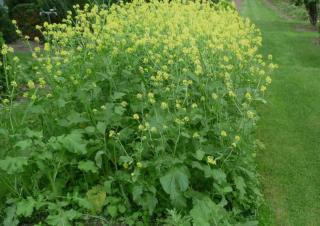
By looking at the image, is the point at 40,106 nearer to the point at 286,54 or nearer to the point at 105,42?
the point at 105,42

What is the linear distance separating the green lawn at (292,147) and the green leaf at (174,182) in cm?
117

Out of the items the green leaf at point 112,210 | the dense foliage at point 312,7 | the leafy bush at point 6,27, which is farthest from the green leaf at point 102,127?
the dense foliage at point 312,7

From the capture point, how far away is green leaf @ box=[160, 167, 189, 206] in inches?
134

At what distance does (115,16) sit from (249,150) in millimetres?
2875

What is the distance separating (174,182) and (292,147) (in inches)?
118

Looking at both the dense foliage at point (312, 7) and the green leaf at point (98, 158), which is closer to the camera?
the green leaf at point (98, 158)

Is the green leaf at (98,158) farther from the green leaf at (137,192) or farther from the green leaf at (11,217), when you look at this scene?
the green leaf at (11,217)

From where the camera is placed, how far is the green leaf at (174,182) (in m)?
3.40

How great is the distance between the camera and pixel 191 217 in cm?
326

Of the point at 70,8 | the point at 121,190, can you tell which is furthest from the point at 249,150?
the point at 70,8

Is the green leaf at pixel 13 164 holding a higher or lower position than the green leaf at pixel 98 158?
higher

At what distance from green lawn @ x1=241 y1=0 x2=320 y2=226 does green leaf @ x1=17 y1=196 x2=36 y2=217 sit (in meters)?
2.12

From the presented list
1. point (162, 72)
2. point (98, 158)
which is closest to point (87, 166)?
point (98, 158)

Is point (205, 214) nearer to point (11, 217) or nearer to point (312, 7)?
point (11, 217)
